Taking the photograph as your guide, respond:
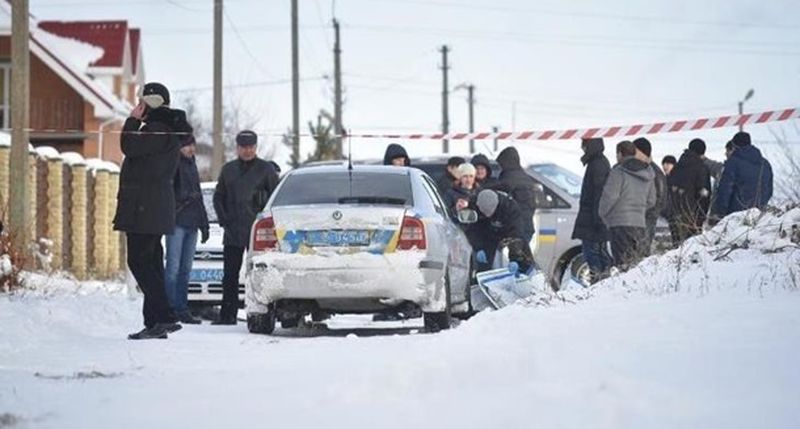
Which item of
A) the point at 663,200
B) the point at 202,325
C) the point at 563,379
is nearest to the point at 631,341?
the point at 563,379

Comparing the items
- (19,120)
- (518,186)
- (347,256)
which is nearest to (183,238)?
(347,256)

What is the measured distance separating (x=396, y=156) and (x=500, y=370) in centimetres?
926

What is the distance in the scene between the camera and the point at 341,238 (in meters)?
11.6

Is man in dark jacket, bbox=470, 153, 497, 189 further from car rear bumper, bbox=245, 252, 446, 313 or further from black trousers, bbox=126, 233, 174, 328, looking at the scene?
black trousers, bbox=126, 233, 174, 328

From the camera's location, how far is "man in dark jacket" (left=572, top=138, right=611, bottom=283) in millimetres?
14828

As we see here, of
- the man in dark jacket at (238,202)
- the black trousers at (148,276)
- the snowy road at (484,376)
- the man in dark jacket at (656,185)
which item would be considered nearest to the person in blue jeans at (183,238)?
the man in dark jacket at (238,202)

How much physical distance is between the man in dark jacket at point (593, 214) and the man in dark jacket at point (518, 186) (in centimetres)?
72

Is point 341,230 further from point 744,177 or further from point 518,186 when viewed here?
point 744,177

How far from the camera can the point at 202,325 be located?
44.5 feet

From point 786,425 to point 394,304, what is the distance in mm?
6203

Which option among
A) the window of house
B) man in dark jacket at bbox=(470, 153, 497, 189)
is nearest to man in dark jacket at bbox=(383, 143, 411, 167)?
man in dark jacket at bbox=(470, 153, 497, 189)

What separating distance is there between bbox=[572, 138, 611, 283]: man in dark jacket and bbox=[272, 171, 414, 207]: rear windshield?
2.91 meters

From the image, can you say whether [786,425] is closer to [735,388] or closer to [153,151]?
[735,388]

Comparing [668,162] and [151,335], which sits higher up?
[668,162]
